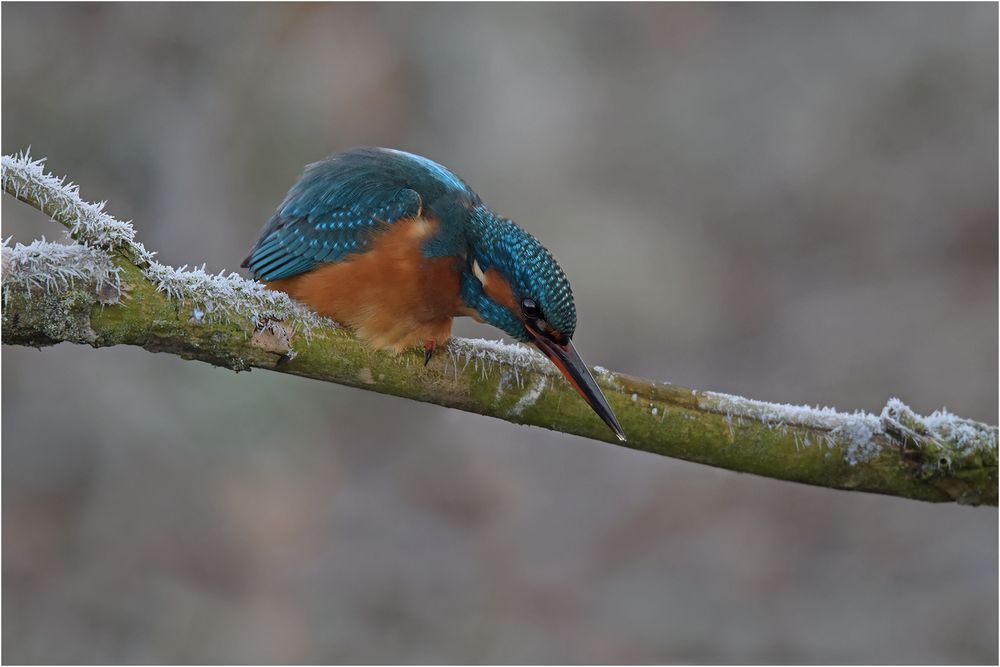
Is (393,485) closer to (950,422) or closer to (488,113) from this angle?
(488,113)

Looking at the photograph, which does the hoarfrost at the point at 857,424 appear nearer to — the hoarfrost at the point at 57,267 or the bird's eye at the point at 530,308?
the bird's eye at the point at 530,308

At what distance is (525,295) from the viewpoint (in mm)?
2545

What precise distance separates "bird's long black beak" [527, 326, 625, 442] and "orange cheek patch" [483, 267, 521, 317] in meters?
0.11

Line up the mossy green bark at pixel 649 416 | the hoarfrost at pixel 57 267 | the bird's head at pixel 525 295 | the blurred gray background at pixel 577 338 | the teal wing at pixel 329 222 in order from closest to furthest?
the hoarfrost at pixel 57 267 → the mossy green bark at pixel 649 416 → the bird's head at pixel 525 295 → the teal wing at pixel 329 222 → the blurred gray background at pixel 577 338

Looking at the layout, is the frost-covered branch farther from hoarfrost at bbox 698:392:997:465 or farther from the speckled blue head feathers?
the speckled blue head feathers

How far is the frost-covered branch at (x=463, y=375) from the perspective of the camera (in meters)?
1.92

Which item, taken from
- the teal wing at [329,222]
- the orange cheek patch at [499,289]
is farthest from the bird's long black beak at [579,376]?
the teal wing at [329,222]

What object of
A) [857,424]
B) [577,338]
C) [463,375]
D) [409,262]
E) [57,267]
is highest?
[577,338]

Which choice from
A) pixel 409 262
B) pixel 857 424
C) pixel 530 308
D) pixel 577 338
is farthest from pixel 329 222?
pixel 577 338

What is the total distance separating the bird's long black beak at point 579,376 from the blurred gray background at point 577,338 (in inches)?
124

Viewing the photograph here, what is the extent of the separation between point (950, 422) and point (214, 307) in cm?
188

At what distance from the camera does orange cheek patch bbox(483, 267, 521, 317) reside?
259 cm

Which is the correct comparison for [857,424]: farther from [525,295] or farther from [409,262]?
[409,262]

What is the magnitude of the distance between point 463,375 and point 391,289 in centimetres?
38
